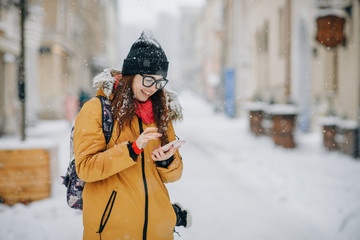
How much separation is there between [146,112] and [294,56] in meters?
11.9

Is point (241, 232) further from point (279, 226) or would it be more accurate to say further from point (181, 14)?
point (181, 14)

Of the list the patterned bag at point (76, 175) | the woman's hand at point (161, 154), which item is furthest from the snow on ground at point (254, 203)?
the woman's hand at point (161, 154)

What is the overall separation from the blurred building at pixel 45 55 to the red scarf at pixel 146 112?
6.94 meters

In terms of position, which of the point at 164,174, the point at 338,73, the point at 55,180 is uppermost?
the point at 338,73

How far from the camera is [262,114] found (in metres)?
12.2

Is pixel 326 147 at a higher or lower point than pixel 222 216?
higher

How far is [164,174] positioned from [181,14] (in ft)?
196

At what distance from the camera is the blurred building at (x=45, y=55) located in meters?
11.9

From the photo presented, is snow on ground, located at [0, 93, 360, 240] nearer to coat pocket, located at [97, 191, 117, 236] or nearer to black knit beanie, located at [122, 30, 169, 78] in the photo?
coat pocket, located at [97, 191, 117, 236]

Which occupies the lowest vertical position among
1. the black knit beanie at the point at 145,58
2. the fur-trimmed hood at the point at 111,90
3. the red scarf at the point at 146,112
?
the red scarf at the point at 146,112

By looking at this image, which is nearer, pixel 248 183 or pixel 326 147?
pixel 248 183

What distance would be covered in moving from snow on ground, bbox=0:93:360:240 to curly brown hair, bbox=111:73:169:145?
2.17 metres

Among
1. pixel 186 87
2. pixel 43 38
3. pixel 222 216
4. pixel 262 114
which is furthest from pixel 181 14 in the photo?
pixel 222 216

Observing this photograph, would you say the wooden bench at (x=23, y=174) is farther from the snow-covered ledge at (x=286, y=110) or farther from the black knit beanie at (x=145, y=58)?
the snow-covered ledge at (x=286, y=110)
